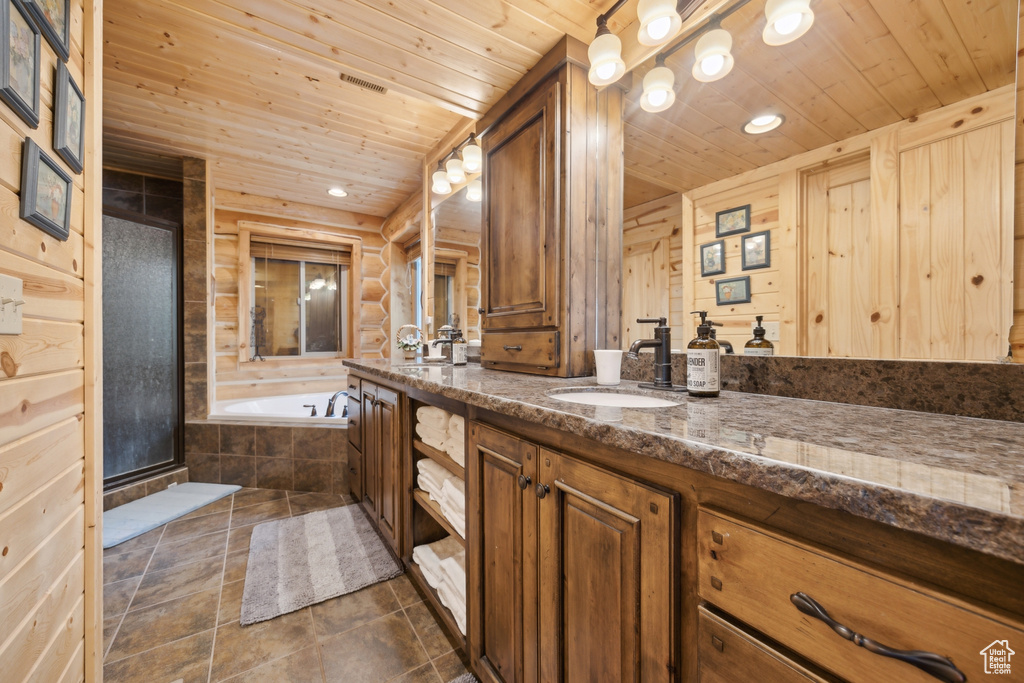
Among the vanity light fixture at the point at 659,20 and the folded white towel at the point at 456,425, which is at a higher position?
the vanity light fixture at the point at 659,20

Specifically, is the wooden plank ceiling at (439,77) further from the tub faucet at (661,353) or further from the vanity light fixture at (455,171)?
the tub faucet at (661,353)

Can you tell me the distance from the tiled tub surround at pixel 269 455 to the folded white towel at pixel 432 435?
1.42m

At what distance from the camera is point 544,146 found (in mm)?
1614

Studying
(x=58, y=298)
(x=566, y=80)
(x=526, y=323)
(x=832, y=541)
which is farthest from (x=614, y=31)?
(x=58, y=298)

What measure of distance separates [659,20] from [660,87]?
0.63 ft

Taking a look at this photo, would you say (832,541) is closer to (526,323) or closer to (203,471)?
(526,323)

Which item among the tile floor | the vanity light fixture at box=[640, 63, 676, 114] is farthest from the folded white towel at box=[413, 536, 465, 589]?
the vanity light fixture at box=[640, 63, 676, 114]

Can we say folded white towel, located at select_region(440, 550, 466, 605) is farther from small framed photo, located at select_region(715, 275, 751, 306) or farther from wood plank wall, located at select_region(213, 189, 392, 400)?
wood plank wall, located at select_region(213, 189, 392, 400)

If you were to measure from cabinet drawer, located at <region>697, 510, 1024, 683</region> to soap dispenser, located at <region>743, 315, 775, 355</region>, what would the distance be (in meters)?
0.69

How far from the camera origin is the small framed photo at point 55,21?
816mm

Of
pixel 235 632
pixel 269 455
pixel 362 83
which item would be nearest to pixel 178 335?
pixel 269 455

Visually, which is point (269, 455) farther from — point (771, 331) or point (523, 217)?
point (771, 331)

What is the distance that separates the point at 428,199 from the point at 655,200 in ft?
7.00

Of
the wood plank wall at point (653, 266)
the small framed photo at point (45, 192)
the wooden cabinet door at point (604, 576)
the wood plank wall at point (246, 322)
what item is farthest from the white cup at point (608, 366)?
the wood plank wall at point (246, 322)
